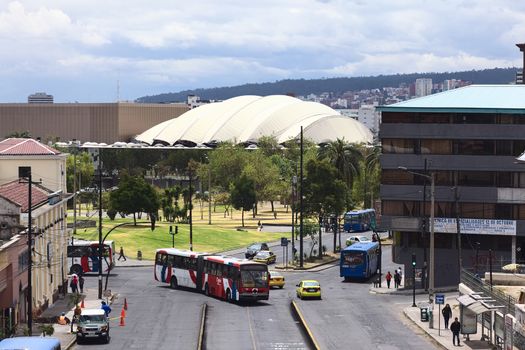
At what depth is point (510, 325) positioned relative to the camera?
52000mm

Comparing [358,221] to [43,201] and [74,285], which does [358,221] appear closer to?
[74,285]

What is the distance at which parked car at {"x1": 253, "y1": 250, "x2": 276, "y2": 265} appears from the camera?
109 meters

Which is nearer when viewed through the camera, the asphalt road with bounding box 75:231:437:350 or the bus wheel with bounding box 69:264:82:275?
the asphalt road with bounding box 75:231:437:350

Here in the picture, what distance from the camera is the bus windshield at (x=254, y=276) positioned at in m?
76.2

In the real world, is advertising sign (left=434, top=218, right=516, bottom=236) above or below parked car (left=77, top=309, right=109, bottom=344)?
above

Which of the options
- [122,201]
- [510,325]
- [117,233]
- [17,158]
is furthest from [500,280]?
[122,201]

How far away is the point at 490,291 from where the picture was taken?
59.3 metres

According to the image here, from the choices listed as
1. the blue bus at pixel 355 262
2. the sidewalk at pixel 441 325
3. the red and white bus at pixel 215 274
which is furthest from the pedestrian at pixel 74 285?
the blue bus at pixel 355 262

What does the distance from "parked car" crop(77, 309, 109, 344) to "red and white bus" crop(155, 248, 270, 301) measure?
1746 centimetres

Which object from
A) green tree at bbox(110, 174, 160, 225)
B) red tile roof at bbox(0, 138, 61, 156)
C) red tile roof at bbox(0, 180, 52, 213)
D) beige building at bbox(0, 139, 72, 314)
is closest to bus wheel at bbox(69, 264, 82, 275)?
beige building at bbox(0, 139, 72, 314)

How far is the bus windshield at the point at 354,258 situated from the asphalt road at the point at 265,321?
402 centimetres

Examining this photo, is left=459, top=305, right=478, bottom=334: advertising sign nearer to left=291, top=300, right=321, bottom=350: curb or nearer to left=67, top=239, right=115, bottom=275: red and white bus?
left=291, top=300, right=321, bottom=350: curb

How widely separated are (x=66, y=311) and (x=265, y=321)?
575 inches

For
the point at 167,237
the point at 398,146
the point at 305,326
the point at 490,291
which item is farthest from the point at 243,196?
the point at 490,291
